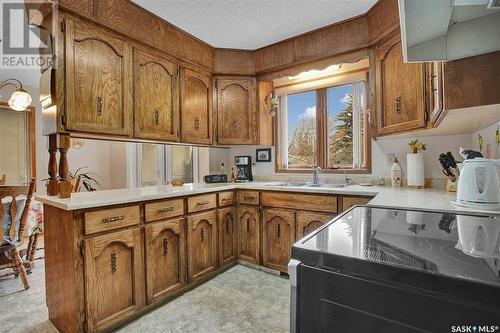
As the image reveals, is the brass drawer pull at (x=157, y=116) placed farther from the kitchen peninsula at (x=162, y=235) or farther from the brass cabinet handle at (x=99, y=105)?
the kitchen peninsula at (x=162, y=235)

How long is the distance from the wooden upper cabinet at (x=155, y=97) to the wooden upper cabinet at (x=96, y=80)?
0.08 m

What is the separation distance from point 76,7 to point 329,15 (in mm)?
1969

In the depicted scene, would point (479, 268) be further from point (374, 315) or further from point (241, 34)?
point (241, 34)

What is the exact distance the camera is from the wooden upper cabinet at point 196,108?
2543 millimetres

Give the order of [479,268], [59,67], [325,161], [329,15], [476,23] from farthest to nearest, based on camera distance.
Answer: [325,161] → [329,15] → [59,67] → [476,23] → [479,268]

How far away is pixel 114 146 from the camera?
5.32 m

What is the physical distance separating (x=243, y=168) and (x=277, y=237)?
3.44ft

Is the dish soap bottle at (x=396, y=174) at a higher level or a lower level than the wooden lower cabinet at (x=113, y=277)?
higher

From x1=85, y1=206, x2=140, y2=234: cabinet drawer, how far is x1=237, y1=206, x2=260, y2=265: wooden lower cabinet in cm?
115

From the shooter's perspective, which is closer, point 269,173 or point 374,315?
point 374,315

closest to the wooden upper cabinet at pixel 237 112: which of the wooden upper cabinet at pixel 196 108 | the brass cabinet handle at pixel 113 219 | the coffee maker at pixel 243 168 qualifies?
the wooden upper cabinet at pixel 196 108

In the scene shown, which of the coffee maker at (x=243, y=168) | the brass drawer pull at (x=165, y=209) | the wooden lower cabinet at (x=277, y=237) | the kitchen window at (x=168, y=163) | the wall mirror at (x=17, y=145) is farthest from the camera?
the kitchen window at (x=168, y=163)

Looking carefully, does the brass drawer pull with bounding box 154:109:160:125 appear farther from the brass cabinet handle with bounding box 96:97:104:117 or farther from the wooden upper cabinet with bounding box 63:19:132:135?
the brass cabinet handle with bounding box 96:97:104:117

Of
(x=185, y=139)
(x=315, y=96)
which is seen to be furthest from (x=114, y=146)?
(x=315, y=96)
